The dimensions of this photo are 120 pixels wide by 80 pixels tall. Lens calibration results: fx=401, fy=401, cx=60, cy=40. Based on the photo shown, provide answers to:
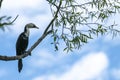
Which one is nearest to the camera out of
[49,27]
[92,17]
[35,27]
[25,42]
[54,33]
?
[49,27]

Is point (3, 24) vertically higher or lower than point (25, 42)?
higher

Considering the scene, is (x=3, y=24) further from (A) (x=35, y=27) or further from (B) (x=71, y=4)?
(A) (x=35, y=27)

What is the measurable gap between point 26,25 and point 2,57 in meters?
3.85

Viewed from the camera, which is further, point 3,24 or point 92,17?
point 92,17

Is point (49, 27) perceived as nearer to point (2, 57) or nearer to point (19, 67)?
point (2, 57)

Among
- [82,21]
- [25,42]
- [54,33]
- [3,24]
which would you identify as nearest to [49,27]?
[54,33]

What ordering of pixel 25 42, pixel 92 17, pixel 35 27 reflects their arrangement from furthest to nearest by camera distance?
pixel 25 42, pixel 35 27, pixel 92 17

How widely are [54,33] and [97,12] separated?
123 cm

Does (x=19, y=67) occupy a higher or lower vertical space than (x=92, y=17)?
lower

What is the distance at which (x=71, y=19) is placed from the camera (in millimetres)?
7668

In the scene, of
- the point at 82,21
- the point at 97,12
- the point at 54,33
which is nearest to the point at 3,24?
the point at 54,33

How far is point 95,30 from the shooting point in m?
7.76

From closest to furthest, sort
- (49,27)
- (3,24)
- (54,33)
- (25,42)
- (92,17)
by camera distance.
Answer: (3,24), (49,27), (54,33), (92,17), (25,42)

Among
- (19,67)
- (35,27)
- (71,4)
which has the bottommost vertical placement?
(19,67)
